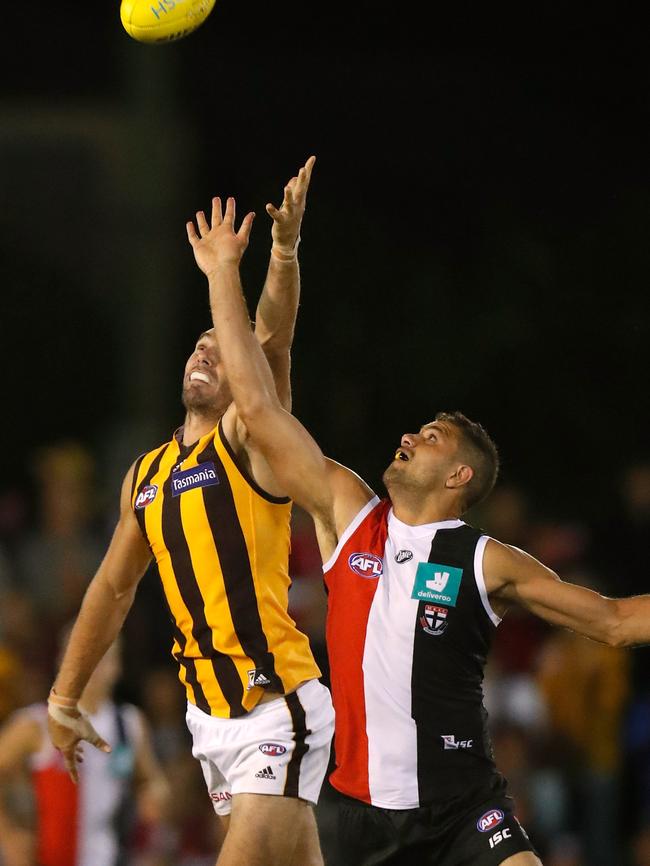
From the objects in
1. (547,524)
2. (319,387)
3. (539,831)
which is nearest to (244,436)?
(539,831)

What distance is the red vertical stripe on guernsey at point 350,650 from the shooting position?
517 cm

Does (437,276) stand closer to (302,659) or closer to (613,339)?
(613,339)

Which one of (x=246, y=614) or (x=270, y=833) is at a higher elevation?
(x=246, y=614)

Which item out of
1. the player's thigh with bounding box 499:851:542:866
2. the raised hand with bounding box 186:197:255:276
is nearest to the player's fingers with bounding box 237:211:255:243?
the raised hand with bounding box 186:197:255:276

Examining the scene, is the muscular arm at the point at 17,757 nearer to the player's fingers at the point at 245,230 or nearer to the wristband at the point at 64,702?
the wristband at the point at 64,702

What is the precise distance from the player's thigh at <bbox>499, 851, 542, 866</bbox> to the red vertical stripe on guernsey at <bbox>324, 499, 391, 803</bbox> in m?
0.51

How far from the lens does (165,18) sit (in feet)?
19.4

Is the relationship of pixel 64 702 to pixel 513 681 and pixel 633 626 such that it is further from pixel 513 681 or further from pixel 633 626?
pixel 513 681

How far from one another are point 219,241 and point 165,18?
108cm

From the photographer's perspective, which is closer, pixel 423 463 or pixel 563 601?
pixel 563 601

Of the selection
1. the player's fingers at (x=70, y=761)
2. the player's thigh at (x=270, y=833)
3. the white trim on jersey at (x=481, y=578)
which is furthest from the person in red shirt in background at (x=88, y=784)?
the white trim on jersey at (x=481, y=578)

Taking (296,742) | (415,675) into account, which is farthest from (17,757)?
(415,675)

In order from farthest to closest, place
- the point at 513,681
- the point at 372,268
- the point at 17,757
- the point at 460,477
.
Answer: the point at 372,268 < the point at 513,681 < the point at 17,757 < the point at 460,477

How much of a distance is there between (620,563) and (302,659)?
4.68 metres
